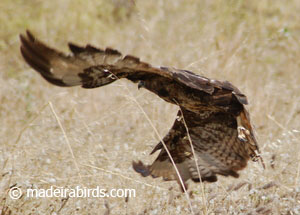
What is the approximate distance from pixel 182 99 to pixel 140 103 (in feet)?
4.88

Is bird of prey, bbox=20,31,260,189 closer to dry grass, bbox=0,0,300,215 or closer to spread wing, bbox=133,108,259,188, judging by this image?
spread wing, bbox=133,108,259,188

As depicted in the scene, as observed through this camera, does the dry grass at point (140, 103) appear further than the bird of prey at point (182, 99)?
Yes

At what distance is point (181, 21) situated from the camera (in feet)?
21.8

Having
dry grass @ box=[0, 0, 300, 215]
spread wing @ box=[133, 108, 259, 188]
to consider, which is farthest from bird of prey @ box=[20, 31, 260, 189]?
dry grass @ box=[0, 0, 300, 215]

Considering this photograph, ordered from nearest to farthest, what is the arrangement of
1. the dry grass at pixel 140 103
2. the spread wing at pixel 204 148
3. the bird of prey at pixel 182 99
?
the bird of prey at pixel 182 99
the dry grass at pixel 140 103
the spread wing at pixel 204 148

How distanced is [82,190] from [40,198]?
0.27 metres

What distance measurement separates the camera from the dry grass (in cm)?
Result: 330

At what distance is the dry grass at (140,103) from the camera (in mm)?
3297

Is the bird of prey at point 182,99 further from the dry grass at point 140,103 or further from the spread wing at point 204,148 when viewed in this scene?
the dry grass at point 140,103

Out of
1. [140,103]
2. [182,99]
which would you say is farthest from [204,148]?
[140,103]

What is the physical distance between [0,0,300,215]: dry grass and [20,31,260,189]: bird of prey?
0.15m

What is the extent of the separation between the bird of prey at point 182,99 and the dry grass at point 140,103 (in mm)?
149

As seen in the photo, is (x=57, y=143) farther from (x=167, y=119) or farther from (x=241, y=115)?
(x=241, y=115)

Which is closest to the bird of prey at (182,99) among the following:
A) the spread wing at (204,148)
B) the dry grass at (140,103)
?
the spread wing at (204,148)
